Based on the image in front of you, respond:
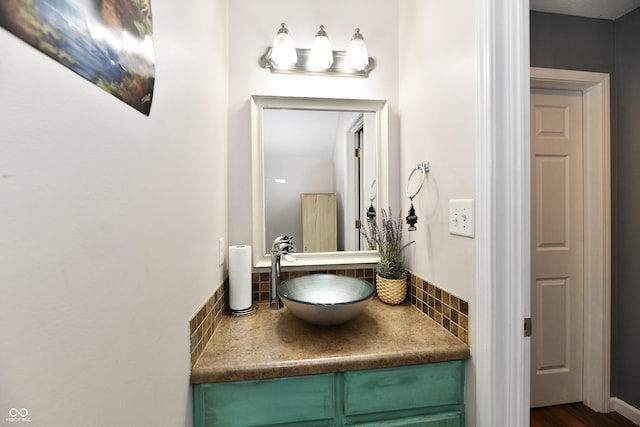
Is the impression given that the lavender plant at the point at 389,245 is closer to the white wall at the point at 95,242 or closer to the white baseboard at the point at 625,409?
the white wall at the point at 95,242

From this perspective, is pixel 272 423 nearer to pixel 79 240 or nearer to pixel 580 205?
pixel 79 240

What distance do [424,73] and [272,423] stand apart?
1441mm

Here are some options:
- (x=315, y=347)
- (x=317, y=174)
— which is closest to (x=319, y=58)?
(x=317, y=174)

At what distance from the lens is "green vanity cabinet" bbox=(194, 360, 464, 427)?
31.1 inches

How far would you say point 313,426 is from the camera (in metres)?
0.83

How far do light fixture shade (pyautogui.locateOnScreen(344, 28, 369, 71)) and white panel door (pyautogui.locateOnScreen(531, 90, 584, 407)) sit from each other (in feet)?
3.66

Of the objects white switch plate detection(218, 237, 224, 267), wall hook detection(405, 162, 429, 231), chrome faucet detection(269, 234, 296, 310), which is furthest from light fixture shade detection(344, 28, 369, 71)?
white switch plate detection(218, 237, 224, 267)

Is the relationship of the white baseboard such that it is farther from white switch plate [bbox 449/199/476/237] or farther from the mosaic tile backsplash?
white switch plate [bbox 449/199/476/237]

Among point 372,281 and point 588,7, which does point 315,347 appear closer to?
point 372,281

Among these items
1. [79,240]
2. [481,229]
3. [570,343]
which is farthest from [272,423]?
[570,343]

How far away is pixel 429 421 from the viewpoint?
88 centimetres

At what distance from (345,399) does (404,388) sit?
200mm

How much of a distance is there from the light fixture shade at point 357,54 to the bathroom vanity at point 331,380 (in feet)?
4.15

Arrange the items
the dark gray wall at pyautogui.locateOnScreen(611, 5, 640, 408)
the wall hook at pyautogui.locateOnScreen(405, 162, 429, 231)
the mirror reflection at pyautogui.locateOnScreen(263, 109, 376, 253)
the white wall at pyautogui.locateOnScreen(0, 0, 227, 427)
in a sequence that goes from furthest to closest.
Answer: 1. the dark gray wall at pyautogui.locateOnScreen(611, 5, 640, 408)
2. the mirror reflection at pyautogui.locateOnScreen(263, 109, 376, 253)
3. the wall hook at pyautogui.locateOnScreen(405, 162, 429, 231)
4. the white wall at pyautogui.locateOnScreen(0, 0, 227, 427)
